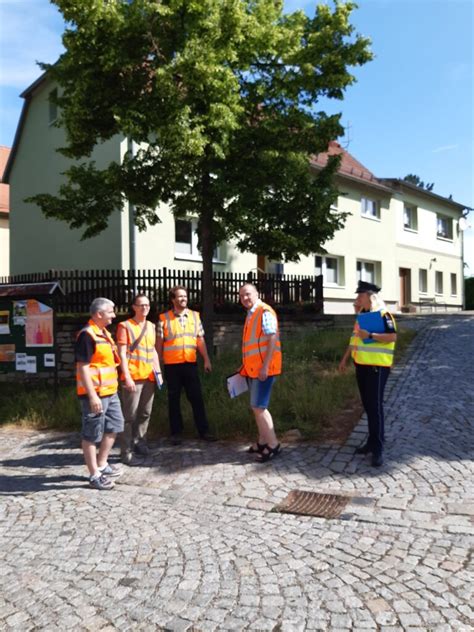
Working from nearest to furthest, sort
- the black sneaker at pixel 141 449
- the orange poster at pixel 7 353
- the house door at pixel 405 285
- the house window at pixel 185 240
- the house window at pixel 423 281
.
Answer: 1. the black sneaker at pixel 141 449
2. the orange poster at pixel 7 353
3. the house window at pixel 185 240
4. the house door at pixel 405 285
5. the house window at pixel 423 281

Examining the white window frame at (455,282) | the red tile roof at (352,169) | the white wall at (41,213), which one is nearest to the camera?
the white wall at (41,213)

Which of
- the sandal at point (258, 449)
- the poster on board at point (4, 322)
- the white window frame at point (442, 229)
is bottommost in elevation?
the sandal at point (258, 449)

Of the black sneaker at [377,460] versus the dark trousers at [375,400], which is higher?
the dark trousers at [375,400]

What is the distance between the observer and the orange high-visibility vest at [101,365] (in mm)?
5242

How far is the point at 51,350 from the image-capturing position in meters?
8.62

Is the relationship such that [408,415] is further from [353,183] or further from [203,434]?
[353,183]

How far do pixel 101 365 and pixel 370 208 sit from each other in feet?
71.8

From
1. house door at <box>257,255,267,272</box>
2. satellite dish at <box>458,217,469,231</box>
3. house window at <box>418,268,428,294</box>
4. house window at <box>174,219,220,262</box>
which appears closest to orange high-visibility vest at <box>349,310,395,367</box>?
house window at <box>174,219,220,262</box>

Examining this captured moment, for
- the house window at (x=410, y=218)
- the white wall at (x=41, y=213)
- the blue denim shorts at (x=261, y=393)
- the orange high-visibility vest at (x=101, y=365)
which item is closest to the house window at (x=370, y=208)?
the house window at (x=410, y=218)

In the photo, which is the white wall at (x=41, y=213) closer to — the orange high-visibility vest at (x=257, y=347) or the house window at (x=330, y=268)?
the house window at (x=330, y=268)

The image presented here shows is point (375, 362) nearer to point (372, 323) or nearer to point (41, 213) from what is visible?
point (372, 323)

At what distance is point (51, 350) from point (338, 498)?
5.50 m

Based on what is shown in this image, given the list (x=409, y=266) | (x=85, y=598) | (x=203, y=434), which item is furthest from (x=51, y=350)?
(x=409, y=266)

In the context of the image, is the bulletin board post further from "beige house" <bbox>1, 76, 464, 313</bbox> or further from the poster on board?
"beige house" <bbox>1, 76, 464, 313</bbox>
